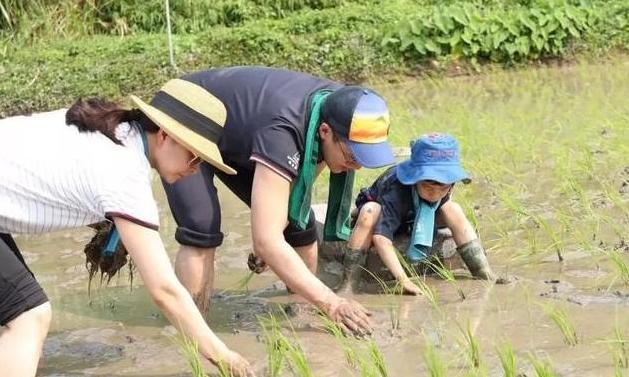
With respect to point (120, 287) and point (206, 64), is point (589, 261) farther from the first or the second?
point (206, 64)

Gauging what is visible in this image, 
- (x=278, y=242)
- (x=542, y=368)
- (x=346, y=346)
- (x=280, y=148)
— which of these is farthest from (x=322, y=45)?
(x=542, y=368)

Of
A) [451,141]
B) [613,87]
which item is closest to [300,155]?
[451,141]

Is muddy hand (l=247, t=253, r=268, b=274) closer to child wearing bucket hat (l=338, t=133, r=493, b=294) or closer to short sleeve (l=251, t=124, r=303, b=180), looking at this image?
child wearing bucket hat (l=338, t=133, r=493, b=294)

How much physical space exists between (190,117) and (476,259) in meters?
1.65

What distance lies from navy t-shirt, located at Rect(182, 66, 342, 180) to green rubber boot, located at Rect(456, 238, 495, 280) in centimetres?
89

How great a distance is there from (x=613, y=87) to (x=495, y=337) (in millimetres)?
5112

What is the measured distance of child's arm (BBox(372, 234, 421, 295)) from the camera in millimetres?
3846

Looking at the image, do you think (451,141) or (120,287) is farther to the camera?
(120,287)

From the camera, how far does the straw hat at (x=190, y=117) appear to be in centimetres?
266

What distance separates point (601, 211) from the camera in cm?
457

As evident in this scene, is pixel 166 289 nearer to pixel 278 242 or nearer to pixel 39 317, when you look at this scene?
pixel 39 317

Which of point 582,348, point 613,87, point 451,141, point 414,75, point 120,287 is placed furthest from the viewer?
point 414,75

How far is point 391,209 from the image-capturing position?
4.08m

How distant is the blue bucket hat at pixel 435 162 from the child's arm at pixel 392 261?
25cm
